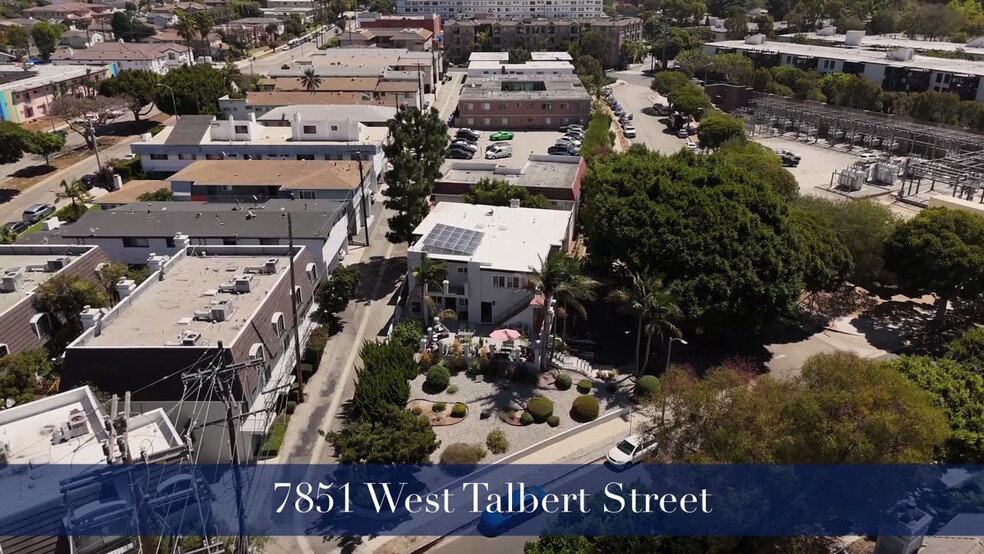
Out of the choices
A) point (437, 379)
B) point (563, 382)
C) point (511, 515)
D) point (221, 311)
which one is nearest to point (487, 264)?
point (437, 379)

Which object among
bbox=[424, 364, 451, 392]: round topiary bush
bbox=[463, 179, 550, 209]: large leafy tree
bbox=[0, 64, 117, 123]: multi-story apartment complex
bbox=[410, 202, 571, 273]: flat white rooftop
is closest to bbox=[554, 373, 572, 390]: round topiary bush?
bbox=[424, 364, 451, 392]: round topiary bush

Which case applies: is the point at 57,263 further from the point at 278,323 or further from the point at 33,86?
the point at 33,86

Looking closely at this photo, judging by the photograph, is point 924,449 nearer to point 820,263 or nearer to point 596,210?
point 820,263

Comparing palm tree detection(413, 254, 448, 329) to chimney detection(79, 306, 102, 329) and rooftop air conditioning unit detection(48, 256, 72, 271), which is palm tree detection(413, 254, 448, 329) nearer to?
chimney detection(79, 306, 102, 329)

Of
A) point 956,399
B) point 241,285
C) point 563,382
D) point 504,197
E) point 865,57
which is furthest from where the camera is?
point 865,57

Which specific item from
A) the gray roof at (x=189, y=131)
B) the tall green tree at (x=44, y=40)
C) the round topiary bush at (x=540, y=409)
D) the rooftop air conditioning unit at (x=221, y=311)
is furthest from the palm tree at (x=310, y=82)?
the round topiary bush at (x=540, y=409)

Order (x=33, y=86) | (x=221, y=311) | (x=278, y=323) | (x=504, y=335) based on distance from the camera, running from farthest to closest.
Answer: (x=33, y=86) → (x=504, y=335) → (x=278, y=323) → (x=221, y=311)

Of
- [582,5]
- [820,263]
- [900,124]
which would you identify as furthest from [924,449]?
[582,5]

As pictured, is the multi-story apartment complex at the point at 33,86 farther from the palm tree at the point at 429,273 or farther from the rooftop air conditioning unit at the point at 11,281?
the palm tree at the point at 429,273
